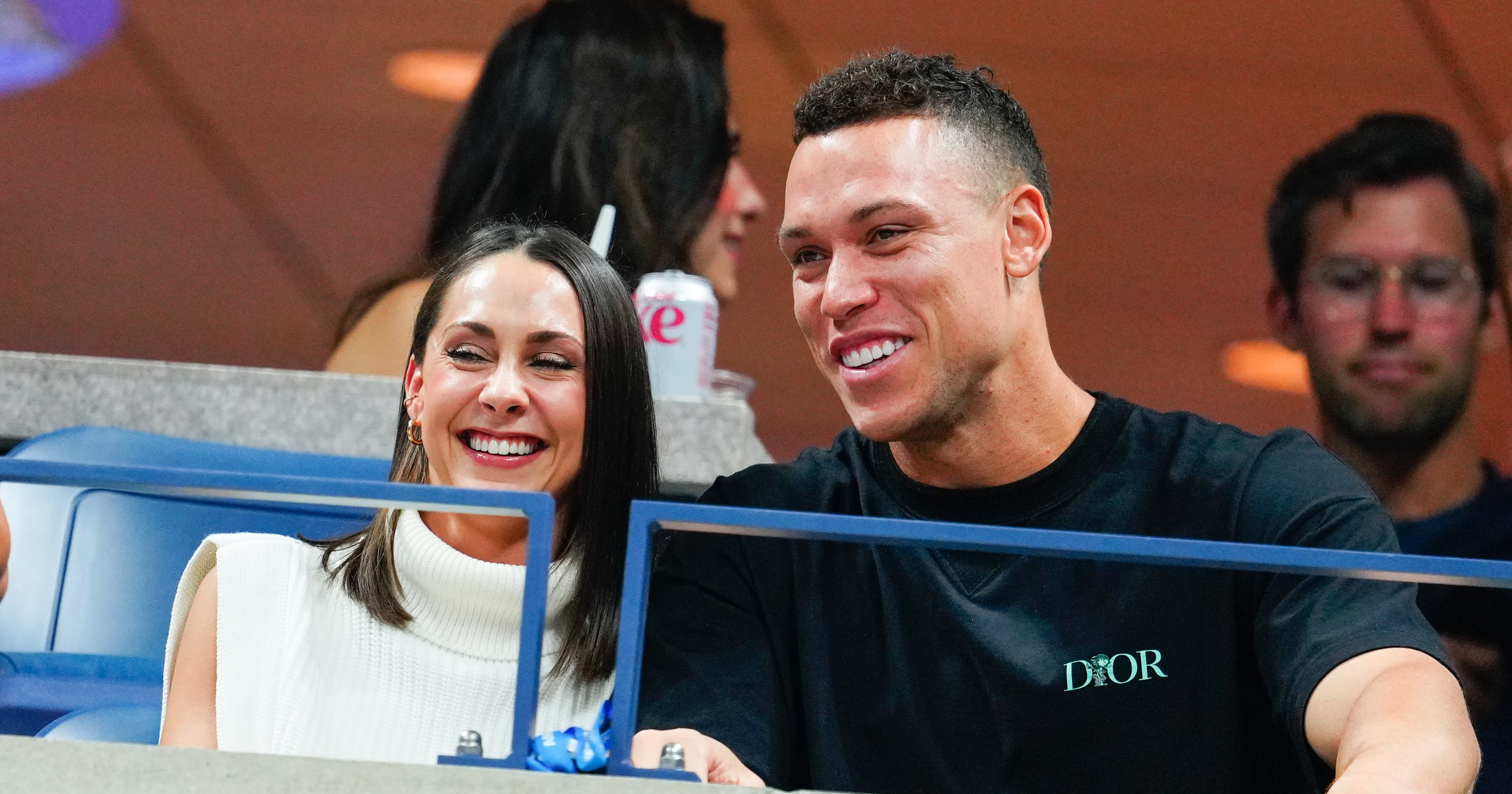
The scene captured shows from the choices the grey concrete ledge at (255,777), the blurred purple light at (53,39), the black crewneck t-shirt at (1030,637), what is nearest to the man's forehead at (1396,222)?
the black crewneck t-shirt at (1030,637)

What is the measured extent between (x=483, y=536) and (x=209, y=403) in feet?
1.84

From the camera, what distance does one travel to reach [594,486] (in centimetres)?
156

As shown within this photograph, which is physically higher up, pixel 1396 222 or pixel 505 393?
pixel 1396 222

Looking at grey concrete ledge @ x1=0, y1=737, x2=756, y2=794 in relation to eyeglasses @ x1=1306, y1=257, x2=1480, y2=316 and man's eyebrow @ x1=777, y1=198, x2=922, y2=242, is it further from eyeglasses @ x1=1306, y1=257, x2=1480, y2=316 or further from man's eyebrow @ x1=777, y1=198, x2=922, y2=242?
eyeglasses @ x1=1306, y1=257, x2=1480, y2=316

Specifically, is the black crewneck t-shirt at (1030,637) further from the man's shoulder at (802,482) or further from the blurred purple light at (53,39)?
the blurred purple light at (53,39)

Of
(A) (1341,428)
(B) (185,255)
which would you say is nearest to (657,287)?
(A) (1341,428)

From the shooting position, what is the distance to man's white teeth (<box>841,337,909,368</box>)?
156 cm

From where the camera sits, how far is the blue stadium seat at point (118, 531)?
5.83 ft

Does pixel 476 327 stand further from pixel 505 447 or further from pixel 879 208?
pixel 879 208

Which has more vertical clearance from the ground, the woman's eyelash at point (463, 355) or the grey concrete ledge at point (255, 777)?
the woman's eyelash at point (463, 355)

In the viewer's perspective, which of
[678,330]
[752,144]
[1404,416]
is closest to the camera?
[678,330]

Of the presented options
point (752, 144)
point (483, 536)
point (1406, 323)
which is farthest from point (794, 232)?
point (752, 144)

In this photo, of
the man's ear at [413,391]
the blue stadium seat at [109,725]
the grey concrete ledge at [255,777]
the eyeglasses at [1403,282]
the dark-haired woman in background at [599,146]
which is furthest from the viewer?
the eyeglasses at [1403,282]

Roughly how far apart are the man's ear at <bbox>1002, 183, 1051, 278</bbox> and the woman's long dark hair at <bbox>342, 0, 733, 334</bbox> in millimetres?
733
